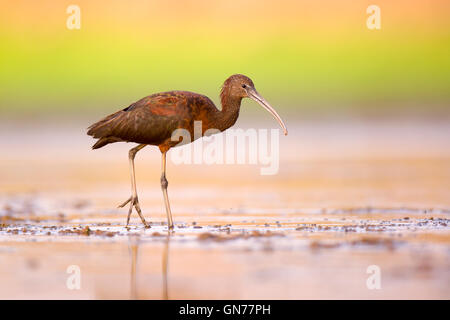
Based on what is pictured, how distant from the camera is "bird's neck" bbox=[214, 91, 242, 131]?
13531 mm

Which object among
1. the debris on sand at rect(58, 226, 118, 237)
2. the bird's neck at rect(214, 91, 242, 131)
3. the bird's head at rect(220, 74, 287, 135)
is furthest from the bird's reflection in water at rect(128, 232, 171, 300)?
the bird's head at rect(220, 74, 287, 135)

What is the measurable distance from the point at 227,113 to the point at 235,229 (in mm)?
2037

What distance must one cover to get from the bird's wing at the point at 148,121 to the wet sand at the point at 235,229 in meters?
1.22

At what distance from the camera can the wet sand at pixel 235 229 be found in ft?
28.3

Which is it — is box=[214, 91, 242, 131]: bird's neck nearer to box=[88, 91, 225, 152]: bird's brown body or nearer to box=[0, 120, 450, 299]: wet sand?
box=[88, 91, 225, 152]: bird's brown body

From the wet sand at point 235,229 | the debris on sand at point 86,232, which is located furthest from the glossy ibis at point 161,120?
the wet sand at point 235,229

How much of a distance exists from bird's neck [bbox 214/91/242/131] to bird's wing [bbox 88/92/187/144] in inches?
23.5

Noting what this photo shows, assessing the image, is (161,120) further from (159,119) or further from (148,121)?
(148,121)

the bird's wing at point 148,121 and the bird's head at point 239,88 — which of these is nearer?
the bird's wing at point 148,121

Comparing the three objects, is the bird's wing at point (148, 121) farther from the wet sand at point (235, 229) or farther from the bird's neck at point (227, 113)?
the wet sand at point (235, 229)
